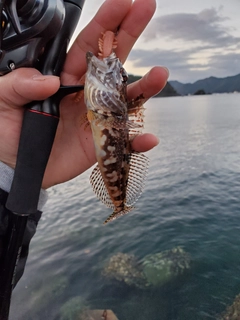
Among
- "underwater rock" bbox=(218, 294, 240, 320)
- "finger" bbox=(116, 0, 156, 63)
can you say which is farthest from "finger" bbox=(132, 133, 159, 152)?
"underwater rock" bbox=(218, 294, 240, 320)

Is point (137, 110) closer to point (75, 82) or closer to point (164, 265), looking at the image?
point (75, 82)

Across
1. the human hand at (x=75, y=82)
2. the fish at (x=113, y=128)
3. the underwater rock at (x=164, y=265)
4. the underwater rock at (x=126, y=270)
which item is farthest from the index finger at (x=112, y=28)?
the underwater rock at (x=164, y=265)

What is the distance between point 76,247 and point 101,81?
10.8 m

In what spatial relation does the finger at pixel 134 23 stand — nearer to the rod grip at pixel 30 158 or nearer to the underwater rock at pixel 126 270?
the rod grip at pixel 30 158

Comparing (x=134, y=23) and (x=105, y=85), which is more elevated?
(x=134, y=23)

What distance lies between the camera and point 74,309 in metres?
9.73

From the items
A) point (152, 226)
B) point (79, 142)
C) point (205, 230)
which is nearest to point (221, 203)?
point (205, 230)

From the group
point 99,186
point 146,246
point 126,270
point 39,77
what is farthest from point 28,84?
point 146,246

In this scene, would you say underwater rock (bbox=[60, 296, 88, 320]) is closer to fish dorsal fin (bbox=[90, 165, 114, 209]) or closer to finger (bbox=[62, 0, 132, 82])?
fish dorsal fin (bbox=[90, 165, 114, 209])

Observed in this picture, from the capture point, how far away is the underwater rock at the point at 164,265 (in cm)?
1074

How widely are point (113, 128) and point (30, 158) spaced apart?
3.29 ft

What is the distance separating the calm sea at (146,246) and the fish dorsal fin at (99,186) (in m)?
6.41

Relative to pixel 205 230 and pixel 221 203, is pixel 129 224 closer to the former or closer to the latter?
pixel 205 230

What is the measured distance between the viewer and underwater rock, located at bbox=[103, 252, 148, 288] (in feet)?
34.9
